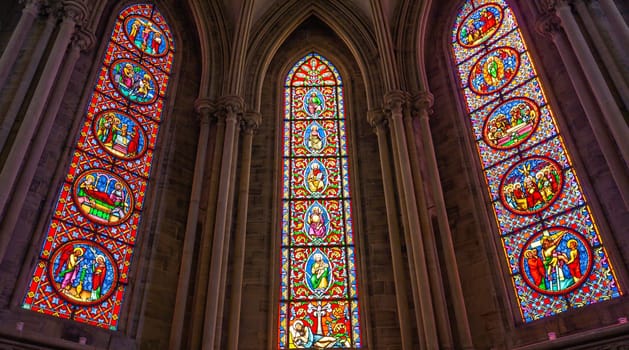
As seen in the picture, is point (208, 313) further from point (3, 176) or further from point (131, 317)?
point (3, 176)

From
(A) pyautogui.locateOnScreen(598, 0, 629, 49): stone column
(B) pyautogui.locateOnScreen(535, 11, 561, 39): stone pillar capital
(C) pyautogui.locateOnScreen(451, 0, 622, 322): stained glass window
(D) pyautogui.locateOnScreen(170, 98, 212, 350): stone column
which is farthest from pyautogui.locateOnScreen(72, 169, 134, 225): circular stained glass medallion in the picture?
(A) pyautogui.locateOnScreen(598, 0, 629, 49): stone column

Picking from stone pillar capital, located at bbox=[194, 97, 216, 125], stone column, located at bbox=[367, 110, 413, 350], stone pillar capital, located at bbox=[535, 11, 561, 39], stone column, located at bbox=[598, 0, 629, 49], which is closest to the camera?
stone column, located at bbox=[598, 0, 629, 49]

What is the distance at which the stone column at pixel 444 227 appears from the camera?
816cm

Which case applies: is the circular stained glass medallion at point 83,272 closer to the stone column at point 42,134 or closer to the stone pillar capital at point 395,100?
the stone column at point 42,134

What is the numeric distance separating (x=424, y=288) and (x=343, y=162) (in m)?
3.58

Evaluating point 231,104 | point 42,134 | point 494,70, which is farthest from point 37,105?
point 494,70

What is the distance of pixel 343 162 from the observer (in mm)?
11109

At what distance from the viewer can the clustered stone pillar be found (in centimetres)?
687

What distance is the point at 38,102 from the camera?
→ 7.67 meters

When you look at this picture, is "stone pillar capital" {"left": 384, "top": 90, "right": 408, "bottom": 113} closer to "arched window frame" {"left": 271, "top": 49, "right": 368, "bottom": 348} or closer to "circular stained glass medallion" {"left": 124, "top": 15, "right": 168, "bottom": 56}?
"arched window frame" {"left": 271, "top": 49, "right": 368, "bottom": 348}

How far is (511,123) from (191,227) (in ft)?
19.7

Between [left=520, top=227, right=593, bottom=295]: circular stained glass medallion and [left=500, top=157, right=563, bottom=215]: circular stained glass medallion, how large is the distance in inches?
20.9

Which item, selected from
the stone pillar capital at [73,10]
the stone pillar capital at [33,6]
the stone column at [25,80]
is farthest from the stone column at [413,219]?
the stone pillar capital at [33,6]

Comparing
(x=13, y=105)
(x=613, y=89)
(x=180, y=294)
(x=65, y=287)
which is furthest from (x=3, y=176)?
(x=613, y=89)
